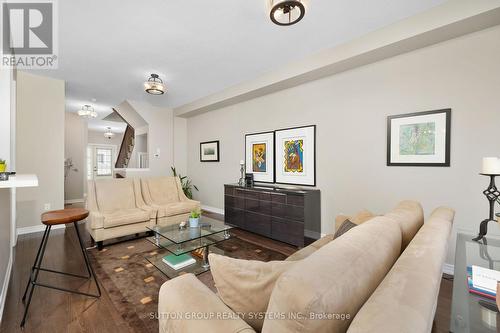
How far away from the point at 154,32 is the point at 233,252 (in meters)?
2.95

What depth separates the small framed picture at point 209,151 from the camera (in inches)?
213

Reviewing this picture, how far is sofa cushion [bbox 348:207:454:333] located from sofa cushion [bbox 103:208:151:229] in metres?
3.45

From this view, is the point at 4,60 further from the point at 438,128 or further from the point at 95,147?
the point at 95,147

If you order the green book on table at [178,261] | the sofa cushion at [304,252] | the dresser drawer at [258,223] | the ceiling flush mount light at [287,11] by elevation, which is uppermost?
the ceiling flush mount light at [287,11]

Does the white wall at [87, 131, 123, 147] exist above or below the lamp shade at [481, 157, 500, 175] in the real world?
above

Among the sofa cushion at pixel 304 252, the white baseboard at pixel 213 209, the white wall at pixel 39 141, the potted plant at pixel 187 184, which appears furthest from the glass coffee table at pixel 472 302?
the white wall at pixel 39 141

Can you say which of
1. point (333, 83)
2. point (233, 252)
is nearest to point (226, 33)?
point (333, 83)

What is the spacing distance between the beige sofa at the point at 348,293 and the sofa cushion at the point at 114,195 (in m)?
3.13

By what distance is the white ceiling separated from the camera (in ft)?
7.38

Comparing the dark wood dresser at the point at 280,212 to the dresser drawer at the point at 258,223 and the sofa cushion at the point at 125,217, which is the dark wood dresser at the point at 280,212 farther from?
the sofa cushion at the point at 125,217

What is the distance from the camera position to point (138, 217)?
341 cm

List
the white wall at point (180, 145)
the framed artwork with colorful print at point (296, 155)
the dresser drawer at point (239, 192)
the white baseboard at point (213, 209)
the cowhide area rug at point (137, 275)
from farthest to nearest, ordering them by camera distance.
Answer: the white wall at point (180, 145) → the white baseboard at point (213, 209) → the dresser drawer at point (239, 192) → the framed artwork with colorful print at point (296, 155) → the cowhide area rug at point (137, 275)

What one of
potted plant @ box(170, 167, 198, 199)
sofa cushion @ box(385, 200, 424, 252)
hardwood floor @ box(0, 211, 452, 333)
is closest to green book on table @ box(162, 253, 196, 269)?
hardwood floor @ box(0, 211, 452, 333)

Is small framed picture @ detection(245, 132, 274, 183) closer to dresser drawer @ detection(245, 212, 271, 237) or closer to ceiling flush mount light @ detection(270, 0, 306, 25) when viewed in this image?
dresser drawer @ detection(245, 212, 271, 237)
